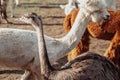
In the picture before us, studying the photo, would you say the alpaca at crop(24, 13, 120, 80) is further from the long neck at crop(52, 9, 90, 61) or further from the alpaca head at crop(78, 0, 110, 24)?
the alpaca head at crop(78, 0, 110, 24)

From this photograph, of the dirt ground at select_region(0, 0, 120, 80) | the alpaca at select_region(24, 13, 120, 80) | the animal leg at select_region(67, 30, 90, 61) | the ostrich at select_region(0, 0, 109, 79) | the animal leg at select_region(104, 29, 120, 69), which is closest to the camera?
the alpaca at select_region(24, 13, 120, 80)

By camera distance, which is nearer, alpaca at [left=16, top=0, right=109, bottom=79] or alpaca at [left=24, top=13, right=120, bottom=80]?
alpaca at [left=24, top=13, right=120, bottom=80]

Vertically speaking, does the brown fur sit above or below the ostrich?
below


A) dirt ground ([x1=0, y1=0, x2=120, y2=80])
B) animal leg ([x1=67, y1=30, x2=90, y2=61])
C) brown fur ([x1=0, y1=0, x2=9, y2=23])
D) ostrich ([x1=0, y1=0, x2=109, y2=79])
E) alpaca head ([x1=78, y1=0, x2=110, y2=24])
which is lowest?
dirt ground ([x1=0, y1=0, x2=120, y2=80])

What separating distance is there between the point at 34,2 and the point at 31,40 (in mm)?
8689

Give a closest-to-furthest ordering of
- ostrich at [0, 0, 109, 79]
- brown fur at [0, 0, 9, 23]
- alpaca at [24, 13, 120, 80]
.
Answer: alpaca at [24, 13, 120, 80] → ostrich at [0, 0, 109, 79] → brown fur at [0, 0, 9, 23]

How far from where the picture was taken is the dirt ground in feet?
21.9

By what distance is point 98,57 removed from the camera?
14.8 ft

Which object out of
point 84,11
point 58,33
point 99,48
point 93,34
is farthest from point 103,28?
point 58,33

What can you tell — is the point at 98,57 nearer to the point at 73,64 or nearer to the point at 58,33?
the point at 73,64

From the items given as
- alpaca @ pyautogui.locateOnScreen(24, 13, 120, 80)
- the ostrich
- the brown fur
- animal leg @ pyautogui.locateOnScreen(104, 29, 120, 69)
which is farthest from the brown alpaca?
the brown fur

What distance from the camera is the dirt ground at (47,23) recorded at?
6668 mm

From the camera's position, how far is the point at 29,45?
500 cm

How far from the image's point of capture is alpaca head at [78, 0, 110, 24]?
514 cm
